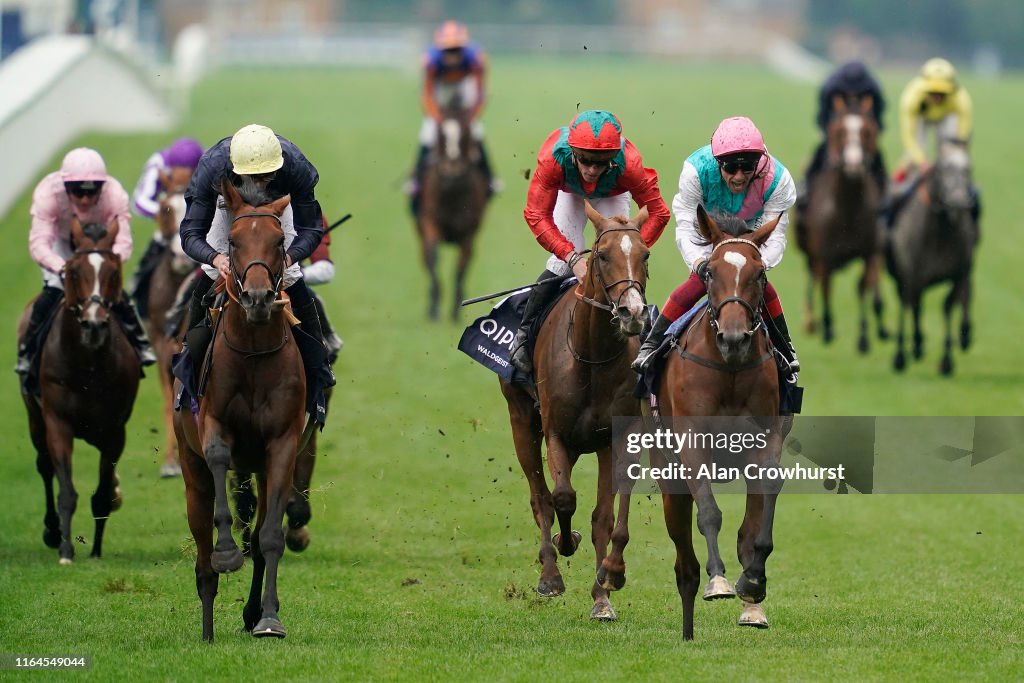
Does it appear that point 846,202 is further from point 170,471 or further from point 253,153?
point 253,153

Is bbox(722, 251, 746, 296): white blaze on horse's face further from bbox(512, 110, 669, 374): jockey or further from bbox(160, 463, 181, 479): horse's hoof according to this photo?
bbox(160, 463, 181, 479): horse's hoof

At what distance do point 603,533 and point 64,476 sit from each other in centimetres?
336

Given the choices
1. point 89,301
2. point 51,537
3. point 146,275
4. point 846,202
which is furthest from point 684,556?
point 846,202

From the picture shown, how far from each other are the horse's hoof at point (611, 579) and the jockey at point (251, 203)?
176cm

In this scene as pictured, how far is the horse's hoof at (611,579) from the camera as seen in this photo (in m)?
8.95

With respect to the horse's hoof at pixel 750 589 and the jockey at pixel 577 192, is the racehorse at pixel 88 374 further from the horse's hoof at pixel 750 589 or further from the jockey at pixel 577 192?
the horse's hoof at pixel 750 589

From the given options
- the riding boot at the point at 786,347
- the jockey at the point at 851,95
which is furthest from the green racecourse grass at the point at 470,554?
the jockey at the point at 851,95

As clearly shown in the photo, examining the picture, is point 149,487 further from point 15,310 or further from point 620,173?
point 15,310

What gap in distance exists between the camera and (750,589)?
8.03 meters

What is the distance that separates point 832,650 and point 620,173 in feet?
8.52

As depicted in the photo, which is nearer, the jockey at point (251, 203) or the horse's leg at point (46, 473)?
the jockey at point (251, 203)

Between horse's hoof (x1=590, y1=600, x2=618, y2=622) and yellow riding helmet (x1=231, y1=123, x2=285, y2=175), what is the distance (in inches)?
106

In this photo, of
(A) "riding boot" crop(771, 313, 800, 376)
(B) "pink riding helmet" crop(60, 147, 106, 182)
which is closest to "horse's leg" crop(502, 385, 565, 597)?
(A) "riding boot" crop(771, 313, 800, 376)

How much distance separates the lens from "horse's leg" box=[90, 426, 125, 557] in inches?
426
